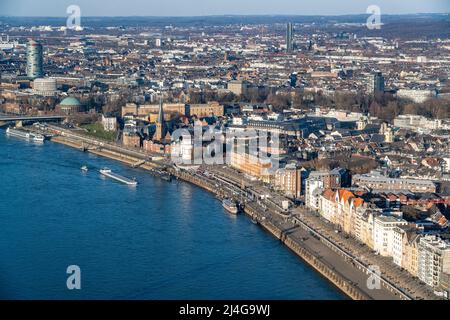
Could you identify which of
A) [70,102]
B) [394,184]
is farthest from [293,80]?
[394,184]

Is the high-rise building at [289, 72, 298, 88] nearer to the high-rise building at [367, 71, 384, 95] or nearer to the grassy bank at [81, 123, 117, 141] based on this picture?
the high-rise building at [367, 71, 384, 95]

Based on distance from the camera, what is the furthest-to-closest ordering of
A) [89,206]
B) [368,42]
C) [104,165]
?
1. [368,42]
2. [104,165]
3. [89,206]

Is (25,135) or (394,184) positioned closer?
(394,184)

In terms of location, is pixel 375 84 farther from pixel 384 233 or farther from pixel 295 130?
pixel 384 233

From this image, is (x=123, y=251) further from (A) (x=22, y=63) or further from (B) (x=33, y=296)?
(A) (x=22, y=63)

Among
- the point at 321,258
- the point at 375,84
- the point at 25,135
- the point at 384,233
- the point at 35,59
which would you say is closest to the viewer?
the point at 321,258

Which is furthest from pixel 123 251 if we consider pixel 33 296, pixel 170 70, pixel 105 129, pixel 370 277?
pixel 170 70

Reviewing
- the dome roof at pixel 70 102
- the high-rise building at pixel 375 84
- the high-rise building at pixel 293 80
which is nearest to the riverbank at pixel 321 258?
the dome roof at pixel 70 102

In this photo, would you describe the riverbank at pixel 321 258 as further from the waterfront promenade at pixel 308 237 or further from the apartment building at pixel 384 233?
the apartment building at pixel 384 233
